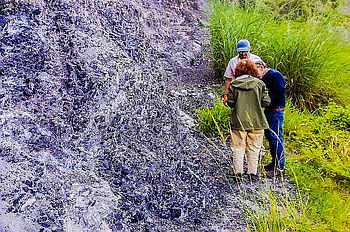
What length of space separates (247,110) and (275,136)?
574mm

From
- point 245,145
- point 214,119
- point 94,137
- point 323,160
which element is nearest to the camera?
point 94,137

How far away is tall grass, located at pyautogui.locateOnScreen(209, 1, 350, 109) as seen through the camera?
19.3 feet

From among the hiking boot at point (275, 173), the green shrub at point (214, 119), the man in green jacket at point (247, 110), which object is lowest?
the hiking boot at point (275, 173)

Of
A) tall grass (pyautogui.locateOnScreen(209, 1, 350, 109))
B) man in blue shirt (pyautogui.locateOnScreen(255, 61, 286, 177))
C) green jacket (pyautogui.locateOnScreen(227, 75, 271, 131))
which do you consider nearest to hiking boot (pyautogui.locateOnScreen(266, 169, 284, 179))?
man in blue shirt (pyautogui.locateOnScreen(255, 61, 286, 177))

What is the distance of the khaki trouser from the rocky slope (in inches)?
8.8

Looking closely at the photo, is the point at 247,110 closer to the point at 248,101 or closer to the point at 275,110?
the point at 248,101

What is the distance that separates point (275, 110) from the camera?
169 inches

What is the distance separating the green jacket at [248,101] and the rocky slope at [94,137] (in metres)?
0.61

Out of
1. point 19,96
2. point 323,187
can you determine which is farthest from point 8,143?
point 323,187

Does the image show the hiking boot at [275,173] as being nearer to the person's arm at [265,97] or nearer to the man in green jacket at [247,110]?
the man in green jacket at [247,110]

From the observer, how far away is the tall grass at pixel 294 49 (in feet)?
19.3

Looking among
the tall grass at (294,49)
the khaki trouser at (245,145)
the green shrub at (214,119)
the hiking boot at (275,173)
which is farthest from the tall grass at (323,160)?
the green shrub at (214,119)

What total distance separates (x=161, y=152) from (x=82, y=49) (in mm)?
1209

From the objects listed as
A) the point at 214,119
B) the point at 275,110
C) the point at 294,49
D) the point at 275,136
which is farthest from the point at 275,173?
the point at 294,49
